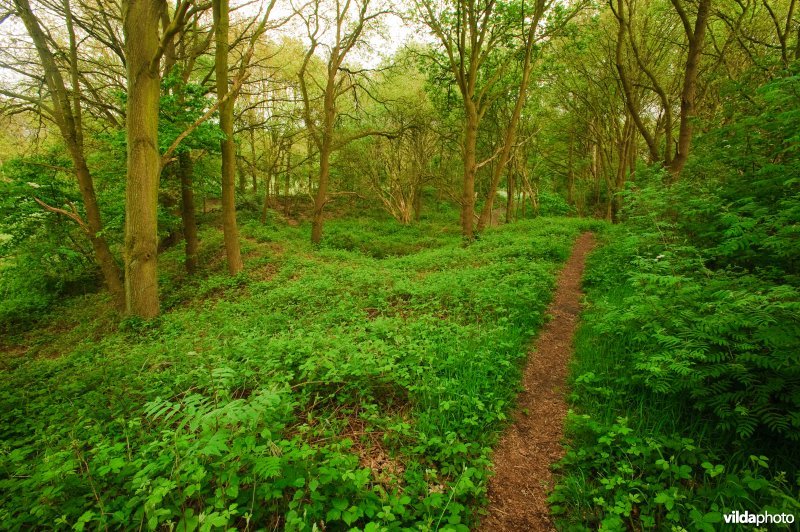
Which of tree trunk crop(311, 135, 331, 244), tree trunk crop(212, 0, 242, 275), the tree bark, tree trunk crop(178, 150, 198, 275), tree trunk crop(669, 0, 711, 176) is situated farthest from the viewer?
tree trunk crop(311, 135, 331, 244)

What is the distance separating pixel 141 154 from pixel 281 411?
22.9ft

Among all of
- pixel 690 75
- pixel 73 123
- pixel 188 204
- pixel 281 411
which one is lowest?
pixel 281 411

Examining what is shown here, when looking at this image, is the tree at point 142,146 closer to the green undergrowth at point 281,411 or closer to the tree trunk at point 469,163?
the green undergrowth at point 281,411

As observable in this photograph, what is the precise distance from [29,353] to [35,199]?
4.20 meters

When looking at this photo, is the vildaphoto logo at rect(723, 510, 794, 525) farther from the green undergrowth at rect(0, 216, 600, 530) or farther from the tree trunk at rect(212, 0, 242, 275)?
the tree trunk at rect(212, 0, 242, 275)

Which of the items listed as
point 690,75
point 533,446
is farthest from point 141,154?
point 690,75

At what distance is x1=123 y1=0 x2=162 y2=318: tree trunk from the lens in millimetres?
6746

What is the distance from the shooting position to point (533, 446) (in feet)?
11.4

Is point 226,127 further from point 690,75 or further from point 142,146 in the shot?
point 690,75

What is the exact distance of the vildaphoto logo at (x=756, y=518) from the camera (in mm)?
2166

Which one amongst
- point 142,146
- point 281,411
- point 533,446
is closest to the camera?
point 281,411

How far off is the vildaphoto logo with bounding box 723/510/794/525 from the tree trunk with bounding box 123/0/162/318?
9835 millimetres

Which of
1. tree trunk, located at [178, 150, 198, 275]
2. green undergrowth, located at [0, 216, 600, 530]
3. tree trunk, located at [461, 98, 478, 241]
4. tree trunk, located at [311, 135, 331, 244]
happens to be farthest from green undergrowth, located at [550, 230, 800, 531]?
tree trunk, located at [311, 135, 331, 244]

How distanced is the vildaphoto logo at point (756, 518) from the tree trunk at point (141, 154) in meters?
9.83
